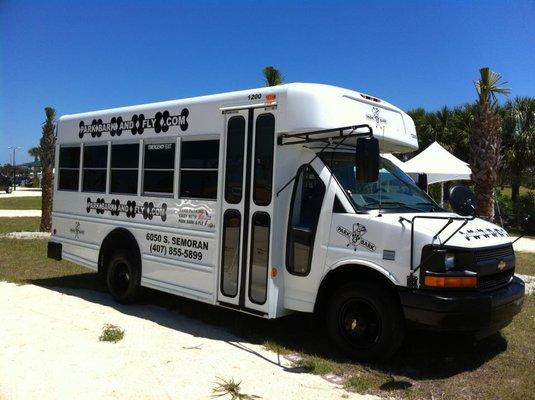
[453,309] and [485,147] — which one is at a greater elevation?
[485,147]

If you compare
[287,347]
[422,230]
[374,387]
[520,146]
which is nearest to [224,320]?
[287,347]

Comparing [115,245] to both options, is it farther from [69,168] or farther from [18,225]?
[18,225]

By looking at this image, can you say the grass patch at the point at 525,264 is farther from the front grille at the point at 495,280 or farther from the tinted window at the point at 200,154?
the tinted window at the point at 200,154

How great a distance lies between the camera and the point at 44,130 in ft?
61.5

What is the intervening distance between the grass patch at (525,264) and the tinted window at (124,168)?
8.81 m

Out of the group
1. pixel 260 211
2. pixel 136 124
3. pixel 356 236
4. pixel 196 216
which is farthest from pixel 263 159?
pixel 136 124

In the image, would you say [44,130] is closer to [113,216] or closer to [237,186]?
[113,216]

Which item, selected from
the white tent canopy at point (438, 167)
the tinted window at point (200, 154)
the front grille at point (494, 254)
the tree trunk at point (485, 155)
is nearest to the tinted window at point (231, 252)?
the tinted window at point (200, 154)

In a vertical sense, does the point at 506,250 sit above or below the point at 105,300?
above

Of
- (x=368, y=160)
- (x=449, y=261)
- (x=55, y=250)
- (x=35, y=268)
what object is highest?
(x=368, y=160)

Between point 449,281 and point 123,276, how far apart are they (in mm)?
4959

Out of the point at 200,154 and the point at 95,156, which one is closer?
the point at 200,154

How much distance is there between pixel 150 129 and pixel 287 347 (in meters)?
3.58

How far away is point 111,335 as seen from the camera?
6.08m
